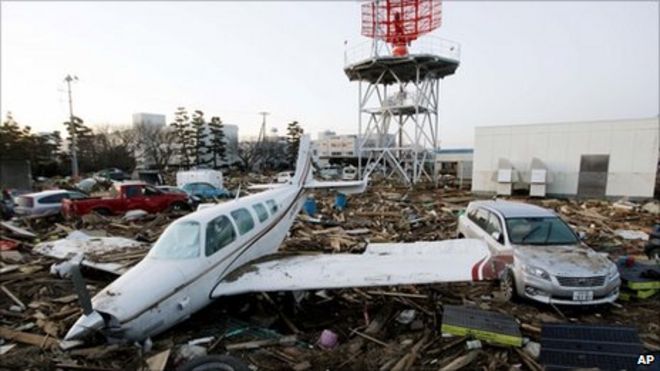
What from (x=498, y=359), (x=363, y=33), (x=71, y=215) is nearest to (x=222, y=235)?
(x=498, y=359)

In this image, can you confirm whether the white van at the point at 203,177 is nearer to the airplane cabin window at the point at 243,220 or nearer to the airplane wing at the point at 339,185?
the airplane wing at the point at 339,185

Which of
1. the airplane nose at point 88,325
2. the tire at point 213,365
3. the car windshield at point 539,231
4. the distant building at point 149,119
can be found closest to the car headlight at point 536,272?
the car windshield at point 539,231

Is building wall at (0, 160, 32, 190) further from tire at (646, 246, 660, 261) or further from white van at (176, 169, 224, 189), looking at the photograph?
tire at (646, 246, 660, 261)

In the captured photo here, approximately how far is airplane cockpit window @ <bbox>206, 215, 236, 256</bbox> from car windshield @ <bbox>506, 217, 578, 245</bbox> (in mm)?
5614

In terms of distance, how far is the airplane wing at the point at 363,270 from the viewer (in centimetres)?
532

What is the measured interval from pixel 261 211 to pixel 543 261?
5571mm

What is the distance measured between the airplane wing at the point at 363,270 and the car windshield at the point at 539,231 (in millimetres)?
989

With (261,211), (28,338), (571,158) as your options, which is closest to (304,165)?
(261,211)

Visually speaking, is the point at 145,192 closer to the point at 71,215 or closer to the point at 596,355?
the point at 71,215

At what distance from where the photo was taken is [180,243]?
5.50 meters

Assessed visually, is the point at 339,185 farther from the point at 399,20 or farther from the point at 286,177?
the point at 399,20

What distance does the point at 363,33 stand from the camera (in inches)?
1076

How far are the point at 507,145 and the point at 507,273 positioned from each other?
19724 millimetres

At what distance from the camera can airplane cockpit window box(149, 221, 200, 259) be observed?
536cm
